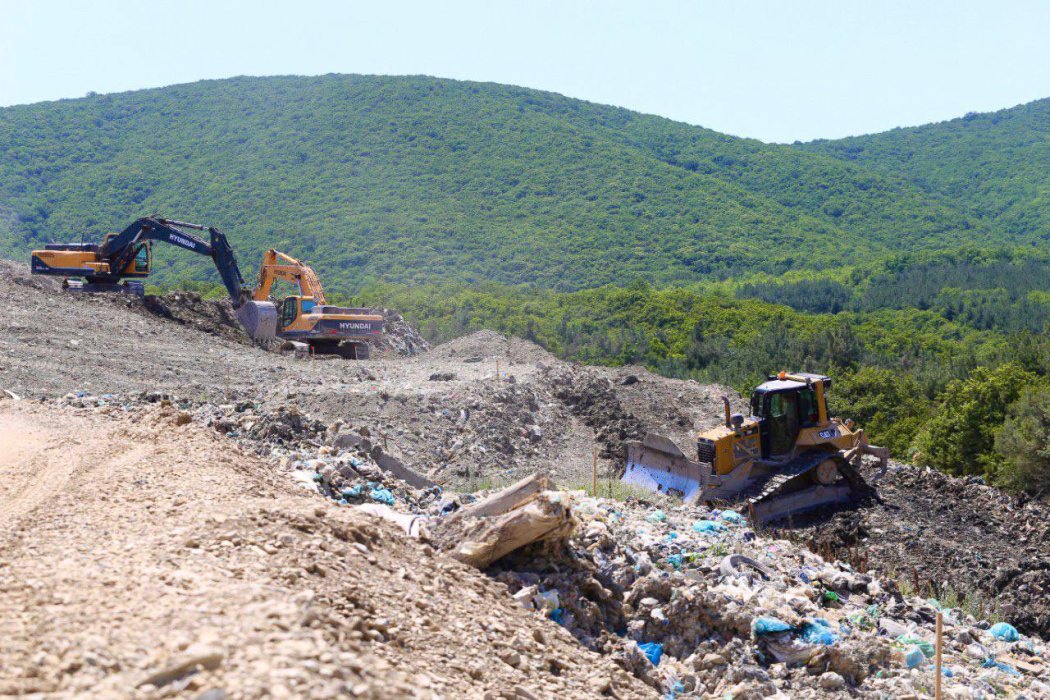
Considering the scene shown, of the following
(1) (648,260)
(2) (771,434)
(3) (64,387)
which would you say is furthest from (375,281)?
(2) (771,434)

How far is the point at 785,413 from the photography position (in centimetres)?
1239

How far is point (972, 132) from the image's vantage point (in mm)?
108812

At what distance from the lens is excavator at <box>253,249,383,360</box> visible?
23.4 m

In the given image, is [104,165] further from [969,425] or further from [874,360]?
[969,425]

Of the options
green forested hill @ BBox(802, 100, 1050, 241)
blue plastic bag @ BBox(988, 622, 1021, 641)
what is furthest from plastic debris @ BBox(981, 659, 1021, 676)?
green forested hill @ BBox(802, 100, 1050, 241)

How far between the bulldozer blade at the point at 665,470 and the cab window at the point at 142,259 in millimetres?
15828

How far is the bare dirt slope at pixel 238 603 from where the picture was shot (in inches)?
131

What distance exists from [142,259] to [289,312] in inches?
156

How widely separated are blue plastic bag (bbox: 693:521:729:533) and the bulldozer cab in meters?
3.57

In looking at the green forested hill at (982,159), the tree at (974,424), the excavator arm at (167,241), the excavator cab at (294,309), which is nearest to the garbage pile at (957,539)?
the tree at (974,424)

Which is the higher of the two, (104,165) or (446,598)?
(104,165)

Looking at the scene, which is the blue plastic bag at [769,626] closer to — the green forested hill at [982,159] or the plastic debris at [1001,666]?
the plastic debris at [1001,666]


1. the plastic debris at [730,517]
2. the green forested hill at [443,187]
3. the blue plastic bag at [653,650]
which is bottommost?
the plastic debris at [730,517]

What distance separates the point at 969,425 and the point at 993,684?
11.2m
